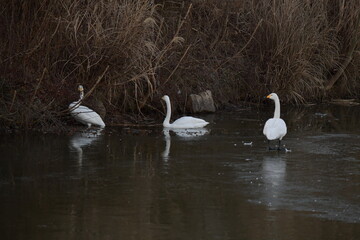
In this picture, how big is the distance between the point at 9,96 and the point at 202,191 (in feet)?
18.5

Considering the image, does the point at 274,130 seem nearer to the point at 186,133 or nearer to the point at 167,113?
the point at 186,133

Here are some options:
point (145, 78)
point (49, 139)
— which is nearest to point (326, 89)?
point (145, 78)

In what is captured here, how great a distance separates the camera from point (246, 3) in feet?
69.7

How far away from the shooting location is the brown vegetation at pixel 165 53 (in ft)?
47.5

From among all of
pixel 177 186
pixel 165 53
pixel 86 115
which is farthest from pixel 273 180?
pixel 165 53

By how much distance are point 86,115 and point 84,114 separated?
0.13ft

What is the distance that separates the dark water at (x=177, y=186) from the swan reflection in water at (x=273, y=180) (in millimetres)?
14

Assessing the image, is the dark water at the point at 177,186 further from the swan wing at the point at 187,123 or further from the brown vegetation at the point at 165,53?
the brown vegetation at the point at 165,53

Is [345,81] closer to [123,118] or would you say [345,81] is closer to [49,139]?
[123,118]

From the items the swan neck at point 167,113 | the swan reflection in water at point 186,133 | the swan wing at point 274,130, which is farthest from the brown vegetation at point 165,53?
the swan wing at point 274,130

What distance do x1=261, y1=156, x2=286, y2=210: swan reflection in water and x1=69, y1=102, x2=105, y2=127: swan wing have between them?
3817 mm

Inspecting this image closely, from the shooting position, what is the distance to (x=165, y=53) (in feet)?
55.8

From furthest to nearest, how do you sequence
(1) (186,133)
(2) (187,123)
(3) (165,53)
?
(3) (165,53) < (2) (187,123) < (1) (186,133)

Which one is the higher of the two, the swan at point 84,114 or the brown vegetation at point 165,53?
the brown vegetation at point 165,53
